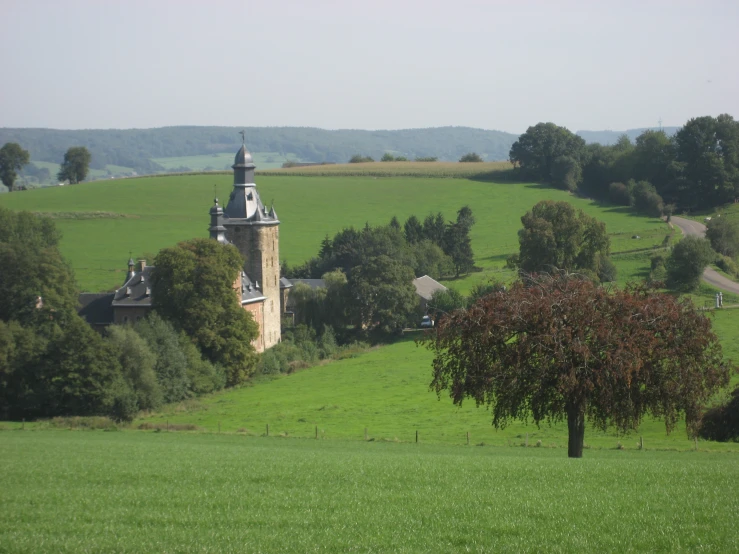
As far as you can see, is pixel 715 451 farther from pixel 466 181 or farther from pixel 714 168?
pixel 466 181

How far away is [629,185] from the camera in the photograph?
333ft

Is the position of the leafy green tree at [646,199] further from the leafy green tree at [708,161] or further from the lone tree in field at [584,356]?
the lone tree in field at [584,356]

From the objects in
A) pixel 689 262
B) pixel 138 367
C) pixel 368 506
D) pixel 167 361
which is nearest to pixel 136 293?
pixel 167 361

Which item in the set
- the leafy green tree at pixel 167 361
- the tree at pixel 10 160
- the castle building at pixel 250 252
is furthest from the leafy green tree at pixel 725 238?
the tree at pixel 10 160

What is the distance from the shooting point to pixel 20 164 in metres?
130

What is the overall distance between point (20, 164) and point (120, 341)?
300 ft

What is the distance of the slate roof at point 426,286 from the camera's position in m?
73.9

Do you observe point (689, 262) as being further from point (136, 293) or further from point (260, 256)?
point (136, 293)

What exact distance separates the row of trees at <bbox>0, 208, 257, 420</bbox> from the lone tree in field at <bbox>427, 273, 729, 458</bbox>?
2477 centimetres

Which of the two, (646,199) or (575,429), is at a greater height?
(646,199)

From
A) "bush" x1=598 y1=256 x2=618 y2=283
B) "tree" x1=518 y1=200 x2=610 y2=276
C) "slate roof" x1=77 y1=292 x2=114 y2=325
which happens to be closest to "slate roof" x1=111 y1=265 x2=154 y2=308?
"slate roof" x1=77 y1=292 x2=114 y2=325

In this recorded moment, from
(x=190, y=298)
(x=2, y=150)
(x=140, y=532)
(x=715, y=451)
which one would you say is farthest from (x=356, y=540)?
(x=2, y=150)

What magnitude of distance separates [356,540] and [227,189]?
4211 inches

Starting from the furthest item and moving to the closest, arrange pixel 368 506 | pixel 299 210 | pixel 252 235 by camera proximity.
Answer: pixel 299 210
pixel 252 235
pixel 368 506
